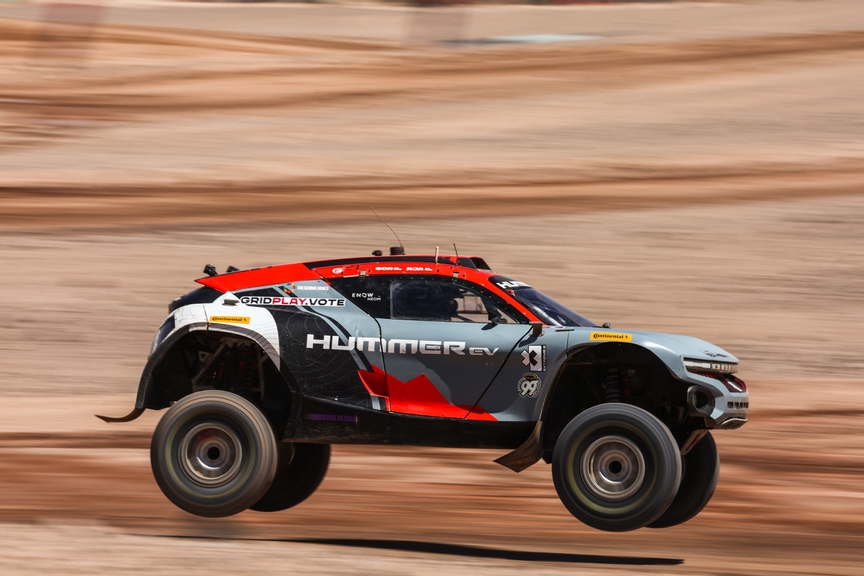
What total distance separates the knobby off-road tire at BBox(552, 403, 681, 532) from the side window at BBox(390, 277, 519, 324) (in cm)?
106

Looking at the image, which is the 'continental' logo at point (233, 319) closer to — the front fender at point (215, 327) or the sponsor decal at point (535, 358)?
the front fender at point (215, 327)

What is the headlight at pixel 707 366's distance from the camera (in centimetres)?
792

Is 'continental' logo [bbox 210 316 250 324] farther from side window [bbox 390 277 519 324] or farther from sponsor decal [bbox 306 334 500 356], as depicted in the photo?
side window [bbox 390 277 519 324]

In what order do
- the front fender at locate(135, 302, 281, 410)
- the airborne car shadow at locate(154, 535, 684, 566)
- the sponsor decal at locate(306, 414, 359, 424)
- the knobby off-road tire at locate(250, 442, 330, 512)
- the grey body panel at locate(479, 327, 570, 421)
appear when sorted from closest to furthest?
1. the airborne car shadow at locate(154, 535, 684, 566)
2. the grey body panel at locate(479, 327, 570, 421)
3. the sponsor decal at locate(306, 414, 359, 424)
4. the front fender at locate(135, 302, 281, 410)
5. the knobby off-road tire at locate(250, 442, 330, 512)

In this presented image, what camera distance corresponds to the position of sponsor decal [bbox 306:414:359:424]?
27.0 ft

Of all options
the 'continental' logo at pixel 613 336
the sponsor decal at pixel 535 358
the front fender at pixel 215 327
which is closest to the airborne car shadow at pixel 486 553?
the sponsor decal at pixel 535 358

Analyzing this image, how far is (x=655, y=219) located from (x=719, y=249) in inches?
52.8

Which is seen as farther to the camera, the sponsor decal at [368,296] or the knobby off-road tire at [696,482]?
the knobby off-road tire at [696,482]

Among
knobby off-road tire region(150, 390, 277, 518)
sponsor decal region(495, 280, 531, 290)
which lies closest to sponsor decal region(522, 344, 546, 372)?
sponsor decal region(495, 280, 531, 290)

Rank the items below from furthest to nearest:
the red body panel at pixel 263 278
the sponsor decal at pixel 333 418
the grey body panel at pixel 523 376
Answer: the red body panel at pixel 263 278 → the sponsor decal at pixel 333 418 → the grey body panel at pixel 523 376

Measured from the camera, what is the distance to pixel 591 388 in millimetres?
8523

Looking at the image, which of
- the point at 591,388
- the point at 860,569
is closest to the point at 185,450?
the point at 591,388

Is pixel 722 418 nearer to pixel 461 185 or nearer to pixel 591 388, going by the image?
pixel 591 388

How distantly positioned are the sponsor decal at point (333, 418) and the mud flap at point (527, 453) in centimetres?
107
